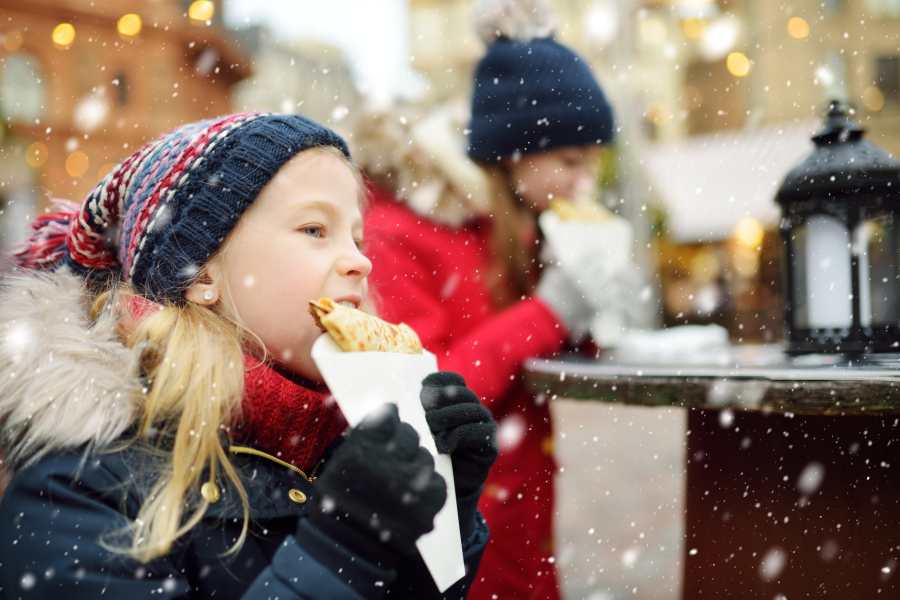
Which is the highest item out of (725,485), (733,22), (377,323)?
(733,22)

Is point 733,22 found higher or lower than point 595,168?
higher

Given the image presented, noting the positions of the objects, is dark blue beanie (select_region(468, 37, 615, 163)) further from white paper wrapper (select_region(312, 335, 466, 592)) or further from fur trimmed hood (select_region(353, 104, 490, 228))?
white paper wrapper (select_region(312, 335, 466, 592))

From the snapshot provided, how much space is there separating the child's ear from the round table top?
0.89m

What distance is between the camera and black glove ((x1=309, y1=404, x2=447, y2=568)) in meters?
1.19

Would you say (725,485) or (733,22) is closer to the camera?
(725,485)

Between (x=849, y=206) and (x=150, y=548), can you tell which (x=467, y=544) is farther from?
(x=849, y=206)

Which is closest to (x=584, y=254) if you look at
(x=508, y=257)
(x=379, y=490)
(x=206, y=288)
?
(x=508, y=257)

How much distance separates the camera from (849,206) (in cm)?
211

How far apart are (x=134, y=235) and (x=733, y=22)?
20473 millimetres

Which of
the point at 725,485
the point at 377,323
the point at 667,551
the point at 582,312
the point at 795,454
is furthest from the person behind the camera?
the point at 667,551

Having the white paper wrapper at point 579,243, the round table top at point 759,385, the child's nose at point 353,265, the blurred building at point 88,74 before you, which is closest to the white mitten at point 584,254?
the white paper wrapper at point 579,243

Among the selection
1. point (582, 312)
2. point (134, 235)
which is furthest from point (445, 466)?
point (582, 312)

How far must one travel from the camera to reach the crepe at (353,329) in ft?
4.31

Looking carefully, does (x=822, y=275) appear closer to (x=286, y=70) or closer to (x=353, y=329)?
(x=353, y=329)
